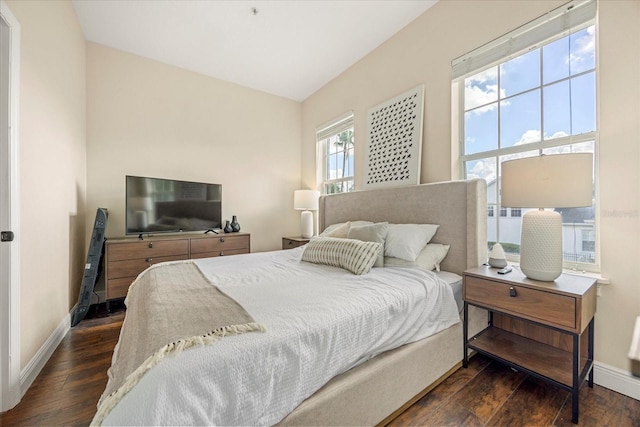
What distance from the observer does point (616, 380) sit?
148 centimetres

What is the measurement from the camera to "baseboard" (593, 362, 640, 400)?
4.67 ft

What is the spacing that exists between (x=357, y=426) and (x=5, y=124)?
234cm

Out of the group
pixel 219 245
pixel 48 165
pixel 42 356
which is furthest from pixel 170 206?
pixel 42 356

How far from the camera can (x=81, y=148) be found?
271 centimetres

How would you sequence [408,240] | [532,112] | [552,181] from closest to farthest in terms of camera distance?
[552,181] < [532,112] < [408,240]

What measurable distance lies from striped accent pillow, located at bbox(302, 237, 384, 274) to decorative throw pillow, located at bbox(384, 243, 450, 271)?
0.13 metres

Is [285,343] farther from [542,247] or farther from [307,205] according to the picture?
[307,205]

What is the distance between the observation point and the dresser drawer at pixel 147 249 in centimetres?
264

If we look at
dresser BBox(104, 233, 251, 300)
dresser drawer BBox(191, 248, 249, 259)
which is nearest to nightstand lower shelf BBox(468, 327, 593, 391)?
dresser drawer BBox(191, 248, 249, 259)

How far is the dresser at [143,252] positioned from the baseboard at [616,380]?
11.0ft

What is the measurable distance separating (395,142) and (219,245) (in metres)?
2.41

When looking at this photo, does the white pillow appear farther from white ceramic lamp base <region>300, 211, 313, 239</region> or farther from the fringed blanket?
white ceramic lamp base <region>300, 211, 313, 239</region>

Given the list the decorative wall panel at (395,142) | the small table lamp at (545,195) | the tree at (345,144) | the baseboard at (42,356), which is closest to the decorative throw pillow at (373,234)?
the decorative wall panel at (395,142)

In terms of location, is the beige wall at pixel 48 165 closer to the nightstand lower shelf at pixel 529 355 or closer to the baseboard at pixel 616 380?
the nightstand lower shelf at pixel 529 355
